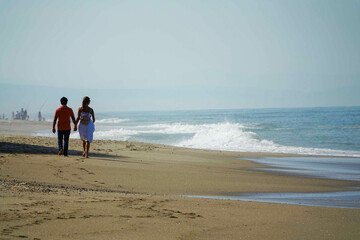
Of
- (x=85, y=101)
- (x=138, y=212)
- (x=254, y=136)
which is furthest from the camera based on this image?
(x=254, y=136)

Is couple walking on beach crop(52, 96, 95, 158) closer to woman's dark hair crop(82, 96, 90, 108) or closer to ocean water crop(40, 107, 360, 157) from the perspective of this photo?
woman's dark hair crop(82, 96, 90, 108)

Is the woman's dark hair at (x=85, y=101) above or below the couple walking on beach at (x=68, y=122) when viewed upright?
above

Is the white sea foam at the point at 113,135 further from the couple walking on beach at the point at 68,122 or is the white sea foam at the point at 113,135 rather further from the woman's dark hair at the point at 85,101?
the woman's dark hair at the point at 85,101

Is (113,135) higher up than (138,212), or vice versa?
(113,135)

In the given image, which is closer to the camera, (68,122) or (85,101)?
(85,101)

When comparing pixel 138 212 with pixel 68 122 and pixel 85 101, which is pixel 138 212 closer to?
pixel 85 101

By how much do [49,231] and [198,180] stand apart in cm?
568

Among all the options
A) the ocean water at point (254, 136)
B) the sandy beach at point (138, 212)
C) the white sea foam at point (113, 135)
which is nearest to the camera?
the sandy beach at point (138, 212)

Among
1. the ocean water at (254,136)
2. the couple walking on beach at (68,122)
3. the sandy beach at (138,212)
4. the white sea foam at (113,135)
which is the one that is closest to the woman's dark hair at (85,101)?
the couple walking on beach at (68,122)

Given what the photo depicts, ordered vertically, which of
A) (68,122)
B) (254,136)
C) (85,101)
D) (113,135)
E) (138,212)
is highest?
(85,101)

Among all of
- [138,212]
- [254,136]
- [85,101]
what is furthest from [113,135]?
[138,212]

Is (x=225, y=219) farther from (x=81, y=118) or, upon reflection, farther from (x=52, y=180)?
(x=81, y=118)

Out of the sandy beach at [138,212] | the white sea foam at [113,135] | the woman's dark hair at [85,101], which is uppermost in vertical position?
the woman's dark hair at [85,101]

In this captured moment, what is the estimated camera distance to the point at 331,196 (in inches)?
324
